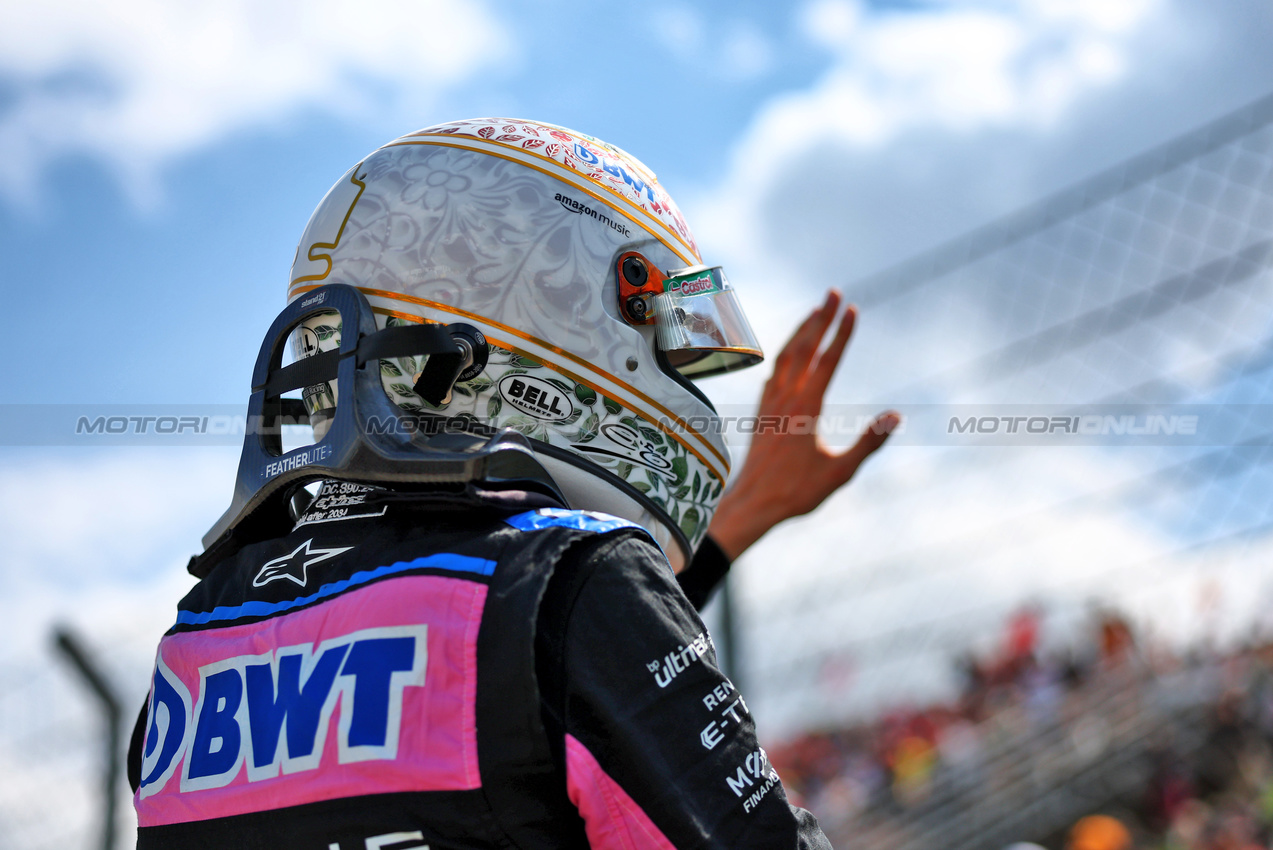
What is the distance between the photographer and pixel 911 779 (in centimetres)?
853

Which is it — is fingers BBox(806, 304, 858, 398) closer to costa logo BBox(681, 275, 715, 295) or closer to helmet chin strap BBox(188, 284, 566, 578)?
costa logo BBox(681, 275, 715, 295)

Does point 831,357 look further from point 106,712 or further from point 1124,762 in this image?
point 1124,762

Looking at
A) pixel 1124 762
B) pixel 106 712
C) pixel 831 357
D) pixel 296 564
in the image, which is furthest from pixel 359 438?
pixel 1124 762

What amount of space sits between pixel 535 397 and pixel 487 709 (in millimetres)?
610

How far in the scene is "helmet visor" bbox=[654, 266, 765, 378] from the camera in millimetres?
1757

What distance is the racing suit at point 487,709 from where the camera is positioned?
108cm

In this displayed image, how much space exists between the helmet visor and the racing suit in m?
0.56

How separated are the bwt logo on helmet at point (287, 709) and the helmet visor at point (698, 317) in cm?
78

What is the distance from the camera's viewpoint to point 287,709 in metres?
1.22

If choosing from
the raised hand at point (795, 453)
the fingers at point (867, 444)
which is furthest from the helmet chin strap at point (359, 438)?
the fingers at point (867, 444)

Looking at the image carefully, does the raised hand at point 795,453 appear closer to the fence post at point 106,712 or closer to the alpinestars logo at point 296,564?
the alpinestars logo at point 296,564

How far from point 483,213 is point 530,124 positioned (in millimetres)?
287

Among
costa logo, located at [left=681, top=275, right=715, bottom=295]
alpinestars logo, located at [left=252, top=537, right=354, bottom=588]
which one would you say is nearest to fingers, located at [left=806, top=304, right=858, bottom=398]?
costa logo, located at [left=681, top=275, right=715, bottom=295]

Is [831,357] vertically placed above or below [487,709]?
above
